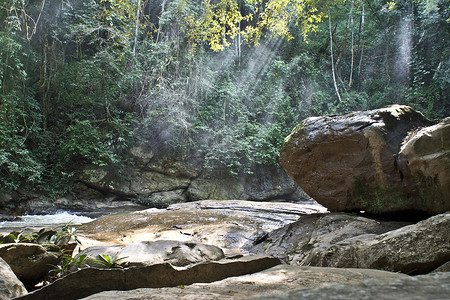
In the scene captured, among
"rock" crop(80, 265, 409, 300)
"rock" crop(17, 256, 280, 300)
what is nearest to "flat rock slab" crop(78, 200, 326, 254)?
"rock" crop(17, 256, 280, 300)

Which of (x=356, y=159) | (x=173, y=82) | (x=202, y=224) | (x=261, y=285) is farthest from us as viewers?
(x=173, y=82)

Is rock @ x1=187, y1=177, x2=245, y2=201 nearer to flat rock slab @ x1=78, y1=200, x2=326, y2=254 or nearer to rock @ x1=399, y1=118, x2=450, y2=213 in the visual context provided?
flat rock slab @ x1=78, y1=200, x2=326, y2=254

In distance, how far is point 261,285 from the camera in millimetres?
1940

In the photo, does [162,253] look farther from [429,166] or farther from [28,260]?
[429,166]

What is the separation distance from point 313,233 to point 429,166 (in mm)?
2015

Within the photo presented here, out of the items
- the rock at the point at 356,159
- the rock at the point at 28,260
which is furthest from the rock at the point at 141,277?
the rock at the point at 356,159

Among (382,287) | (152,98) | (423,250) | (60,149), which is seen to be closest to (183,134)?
(152,98)

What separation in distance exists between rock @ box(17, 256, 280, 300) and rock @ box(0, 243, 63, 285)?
1.39 meters

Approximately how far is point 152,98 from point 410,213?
1136 centimetres

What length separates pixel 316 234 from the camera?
16.1 feet

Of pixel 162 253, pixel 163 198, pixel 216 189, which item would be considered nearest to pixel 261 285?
pixel 162 253

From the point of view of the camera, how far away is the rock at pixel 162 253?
3.30 meters

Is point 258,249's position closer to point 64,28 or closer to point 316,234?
point 316,234

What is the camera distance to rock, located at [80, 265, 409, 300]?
1.65 metres
